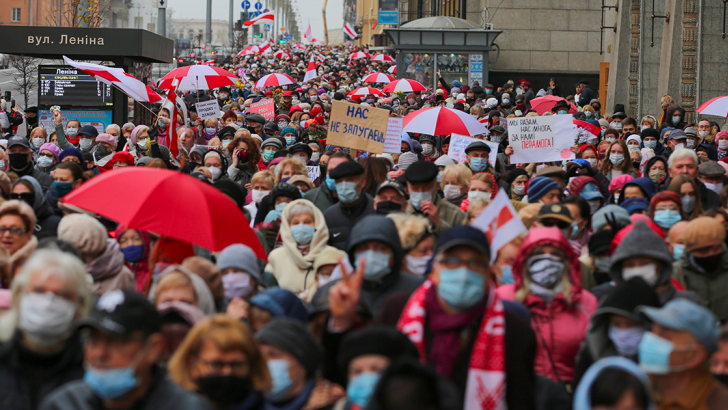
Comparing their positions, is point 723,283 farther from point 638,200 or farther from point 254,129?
point 254,129

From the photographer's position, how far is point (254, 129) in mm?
15000

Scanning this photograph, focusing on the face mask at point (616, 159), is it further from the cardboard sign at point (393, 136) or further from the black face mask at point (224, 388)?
the black face mask at point (224, 388)

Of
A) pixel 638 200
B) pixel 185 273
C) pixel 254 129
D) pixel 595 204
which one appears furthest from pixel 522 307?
pixel 254 129

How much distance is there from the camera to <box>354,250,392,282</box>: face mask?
5.14 meters

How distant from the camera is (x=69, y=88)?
58.7 ft

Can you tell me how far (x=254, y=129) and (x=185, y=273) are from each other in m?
10.3

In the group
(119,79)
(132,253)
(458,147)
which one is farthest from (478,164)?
(119,79)

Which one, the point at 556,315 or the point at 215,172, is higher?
the point at 215,172

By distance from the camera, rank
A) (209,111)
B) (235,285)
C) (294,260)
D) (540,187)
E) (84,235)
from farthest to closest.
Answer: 1. (209,111)
2. (540,187)
3. (294,260)
4. (84,235)
5. (235,285)

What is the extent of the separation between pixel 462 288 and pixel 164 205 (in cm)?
228

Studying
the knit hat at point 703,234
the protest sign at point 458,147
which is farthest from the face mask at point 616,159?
the knit hat at point 703,234

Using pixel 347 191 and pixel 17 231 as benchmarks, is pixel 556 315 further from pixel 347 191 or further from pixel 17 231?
pixel 17 231

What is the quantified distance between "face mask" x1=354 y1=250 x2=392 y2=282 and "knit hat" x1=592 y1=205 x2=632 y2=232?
7.55 feet

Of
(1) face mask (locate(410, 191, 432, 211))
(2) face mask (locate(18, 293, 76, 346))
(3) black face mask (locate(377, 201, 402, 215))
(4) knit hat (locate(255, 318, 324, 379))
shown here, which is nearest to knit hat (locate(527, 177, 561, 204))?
(1) face mask (locate(410, 191, 432, 211))
